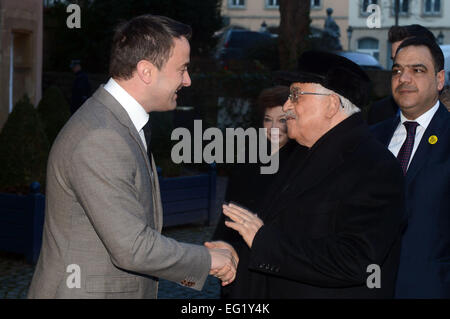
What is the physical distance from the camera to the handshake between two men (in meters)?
3.28

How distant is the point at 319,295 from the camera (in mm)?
3164

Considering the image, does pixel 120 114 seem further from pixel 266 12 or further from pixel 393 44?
pixel 266 12

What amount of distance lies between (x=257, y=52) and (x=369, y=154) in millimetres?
18979

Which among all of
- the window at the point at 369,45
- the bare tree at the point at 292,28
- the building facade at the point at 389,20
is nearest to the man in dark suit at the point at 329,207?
the bare tree at the point at 292,28

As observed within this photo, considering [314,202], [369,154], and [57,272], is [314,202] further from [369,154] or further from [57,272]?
[57,272]

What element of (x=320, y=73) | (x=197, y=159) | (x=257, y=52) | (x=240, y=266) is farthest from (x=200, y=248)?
(x=257, y=52)

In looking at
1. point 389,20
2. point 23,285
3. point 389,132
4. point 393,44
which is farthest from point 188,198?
point 389,20

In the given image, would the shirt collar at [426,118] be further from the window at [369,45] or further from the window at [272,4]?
the window at [272,4]

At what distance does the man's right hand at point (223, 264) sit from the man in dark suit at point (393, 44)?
2475 millimetres

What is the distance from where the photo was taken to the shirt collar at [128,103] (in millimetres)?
3252

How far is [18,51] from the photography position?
586 inches

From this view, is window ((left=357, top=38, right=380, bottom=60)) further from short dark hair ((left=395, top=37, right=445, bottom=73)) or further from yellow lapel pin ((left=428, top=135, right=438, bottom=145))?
yellow lapel pin ((left=428, top=135, right=438, bottom=145))

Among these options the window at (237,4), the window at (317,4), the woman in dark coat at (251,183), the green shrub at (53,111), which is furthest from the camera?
the window at (237,4)

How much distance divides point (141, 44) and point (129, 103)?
269 millimetres
